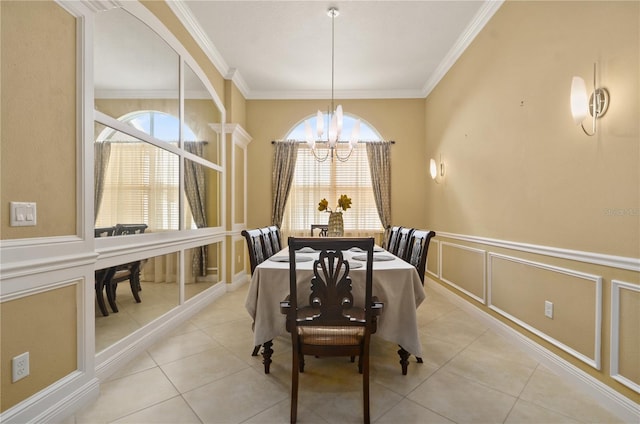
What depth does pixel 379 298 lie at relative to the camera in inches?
75.1

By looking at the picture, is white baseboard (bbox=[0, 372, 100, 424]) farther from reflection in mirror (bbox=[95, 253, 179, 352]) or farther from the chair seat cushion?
the chair seat cushion

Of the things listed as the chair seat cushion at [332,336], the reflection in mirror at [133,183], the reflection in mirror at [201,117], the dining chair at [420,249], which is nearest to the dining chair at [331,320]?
the chair seat cushion at [332,336]

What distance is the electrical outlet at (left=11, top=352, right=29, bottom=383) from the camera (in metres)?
1.32

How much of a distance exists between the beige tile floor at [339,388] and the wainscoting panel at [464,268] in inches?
26.7

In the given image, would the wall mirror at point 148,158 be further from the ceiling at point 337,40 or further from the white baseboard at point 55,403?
the ceiling at point 337,40

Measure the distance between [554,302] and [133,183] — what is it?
3237 millimetres

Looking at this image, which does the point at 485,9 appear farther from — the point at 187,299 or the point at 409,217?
the point at 187,299

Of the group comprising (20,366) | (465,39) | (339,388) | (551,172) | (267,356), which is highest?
(465,39)

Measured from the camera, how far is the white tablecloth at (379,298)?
6.23 feet

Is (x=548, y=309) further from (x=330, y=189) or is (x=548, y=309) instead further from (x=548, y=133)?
(x=330, y=189)

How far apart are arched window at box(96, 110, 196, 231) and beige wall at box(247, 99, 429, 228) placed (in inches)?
75.4

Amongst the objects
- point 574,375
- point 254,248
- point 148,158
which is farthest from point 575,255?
point 148,158

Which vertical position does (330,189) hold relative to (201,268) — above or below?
above

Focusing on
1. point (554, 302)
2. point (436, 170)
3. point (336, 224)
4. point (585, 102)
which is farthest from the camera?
point (436, 170)
